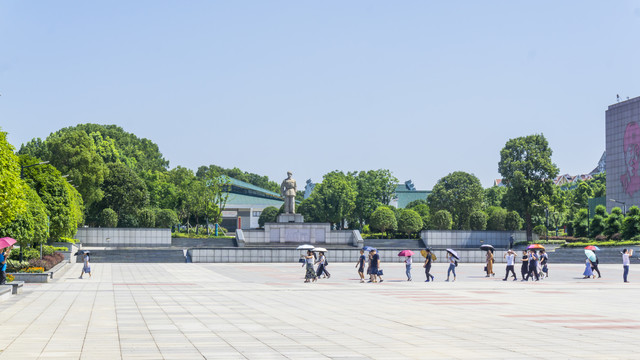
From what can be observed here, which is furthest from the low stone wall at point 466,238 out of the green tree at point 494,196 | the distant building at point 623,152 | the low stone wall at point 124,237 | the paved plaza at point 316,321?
the green tree at point 494,196

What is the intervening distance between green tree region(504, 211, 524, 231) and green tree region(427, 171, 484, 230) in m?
7.62

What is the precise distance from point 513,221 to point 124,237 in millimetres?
36733

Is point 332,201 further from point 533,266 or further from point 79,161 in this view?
point 533,266

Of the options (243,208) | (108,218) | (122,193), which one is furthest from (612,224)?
(243,208)

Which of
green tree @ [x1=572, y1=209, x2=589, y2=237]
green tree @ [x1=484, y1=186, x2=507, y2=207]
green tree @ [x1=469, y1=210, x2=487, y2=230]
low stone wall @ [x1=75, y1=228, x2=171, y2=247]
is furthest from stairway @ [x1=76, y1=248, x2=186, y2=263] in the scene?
green tree @ [x1=484, y1=186, x2=507, y2=207]

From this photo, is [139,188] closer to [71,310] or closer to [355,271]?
[355,271]

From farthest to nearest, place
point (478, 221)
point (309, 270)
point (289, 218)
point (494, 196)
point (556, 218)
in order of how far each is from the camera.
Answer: point (494, 196) < point (556, 218) < point (478, 221) < point (289, 218) < point (309, 270)

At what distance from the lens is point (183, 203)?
2992 inches

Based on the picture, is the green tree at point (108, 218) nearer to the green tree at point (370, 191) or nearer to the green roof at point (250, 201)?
the green tree at point (370, 191)

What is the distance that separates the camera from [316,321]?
13773mm

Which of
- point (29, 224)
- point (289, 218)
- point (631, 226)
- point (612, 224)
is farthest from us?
point (612, 224)

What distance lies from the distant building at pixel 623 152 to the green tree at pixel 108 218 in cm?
5264

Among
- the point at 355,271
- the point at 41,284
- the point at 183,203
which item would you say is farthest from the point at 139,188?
the point at 41,284

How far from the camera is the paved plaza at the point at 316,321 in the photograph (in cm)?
1005
